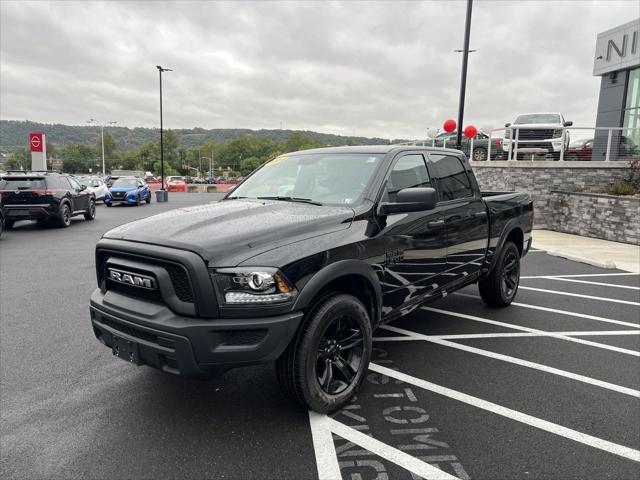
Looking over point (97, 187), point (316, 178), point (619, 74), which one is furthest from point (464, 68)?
point (97, 187)

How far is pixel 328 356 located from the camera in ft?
10.3

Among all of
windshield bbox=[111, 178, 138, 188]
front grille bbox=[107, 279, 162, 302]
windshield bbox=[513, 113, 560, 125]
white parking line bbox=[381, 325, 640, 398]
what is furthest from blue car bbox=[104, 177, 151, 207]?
front grille bbox=[107, 279, 162, 302]

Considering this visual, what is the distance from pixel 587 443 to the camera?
9.47ft

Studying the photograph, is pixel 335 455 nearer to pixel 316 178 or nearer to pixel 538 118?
pixel 316 178

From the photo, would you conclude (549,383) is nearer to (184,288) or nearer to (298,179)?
(298,179)

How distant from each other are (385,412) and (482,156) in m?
17.0

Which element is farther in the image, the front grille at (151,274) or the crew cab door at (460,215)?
the crew cab door at (460,215)

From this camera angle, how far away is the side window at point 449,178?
4.44 meters

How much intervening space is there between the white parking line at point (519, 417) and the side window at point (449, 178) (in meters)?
1.72

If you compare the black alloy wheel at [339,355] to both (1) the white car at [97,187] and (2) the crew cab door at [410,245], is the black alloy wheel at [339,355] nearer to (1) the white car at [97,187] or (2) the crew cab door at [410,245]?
(2) the crew cab door at [410,245]

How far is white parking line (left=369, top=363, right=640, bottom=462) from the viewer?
9.29ft

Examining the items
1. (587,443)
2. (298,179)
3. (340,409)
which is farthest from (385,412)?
(298,179)

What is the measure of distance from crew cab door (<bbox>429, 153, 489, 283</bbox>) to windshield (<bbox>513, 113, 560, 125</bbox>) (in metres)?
14.0

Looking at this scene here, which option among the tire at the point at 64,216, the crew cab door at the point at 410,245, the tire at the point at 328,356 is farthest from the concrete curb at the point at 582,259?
the tire at the point at 64,216
